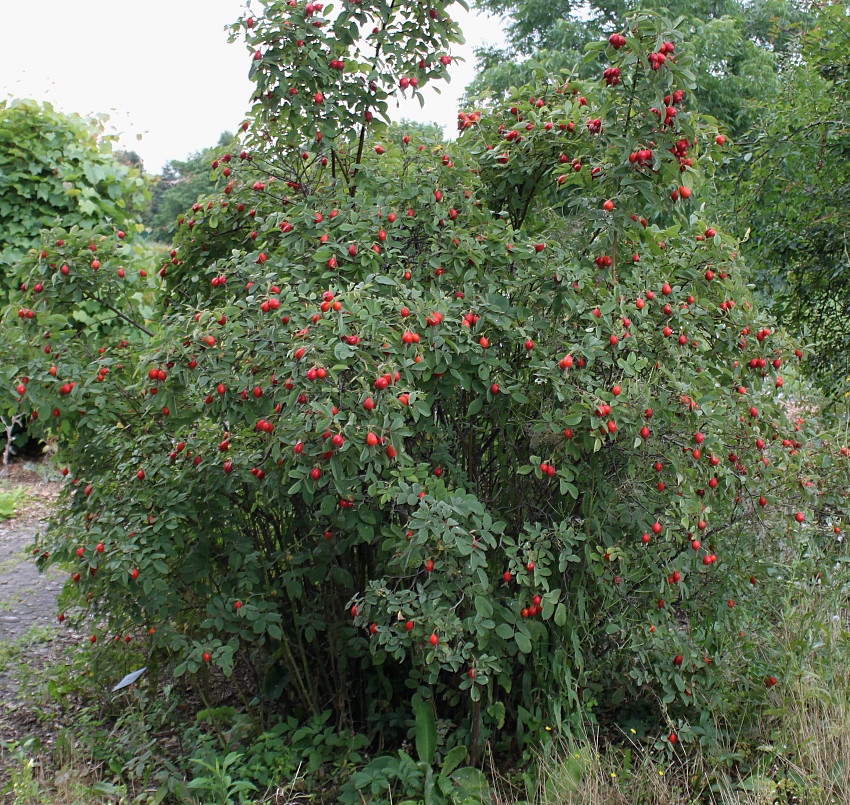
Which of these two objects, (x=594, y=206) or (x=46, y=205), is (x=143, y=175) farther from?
(x=594, y=206)

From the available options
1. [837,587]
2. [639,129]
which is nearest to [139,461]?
[639,129]

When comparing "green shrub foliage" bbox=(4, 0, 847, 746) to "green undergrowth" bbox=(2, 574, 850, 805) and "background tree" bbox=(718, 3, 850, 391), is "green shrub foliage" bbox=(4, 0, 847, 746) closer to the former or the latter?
"green undergrowth" bbox=(2, 574, 850, 805)

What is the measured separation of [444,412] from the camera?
298cm

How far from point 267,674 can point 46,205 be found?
4.72 meters

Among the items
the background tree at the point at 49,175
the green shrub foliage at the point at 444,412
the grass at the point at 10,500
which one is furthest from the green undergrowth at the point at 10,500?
the green shrub foliage at the point at 444,412

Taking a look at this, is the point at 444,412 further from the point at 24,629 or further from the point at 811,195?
the point at 811,195

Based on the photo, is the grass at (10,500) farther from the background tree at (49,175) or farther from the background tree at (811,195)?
the background tree at (811,195)

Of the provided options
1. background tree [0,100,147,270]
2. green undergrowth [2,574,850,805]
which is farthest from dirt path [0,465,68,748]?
background tree [0,100,147,270]

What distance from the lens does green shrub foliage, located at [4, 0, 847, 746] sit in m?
2.43

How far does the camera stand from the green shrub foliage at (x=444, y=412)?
2428 millimetres

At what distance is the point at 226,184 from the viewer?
3.26 m

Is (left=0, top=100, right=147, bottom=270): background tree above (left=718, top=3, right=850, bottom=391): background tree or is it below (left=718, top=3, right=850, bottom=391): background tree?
above

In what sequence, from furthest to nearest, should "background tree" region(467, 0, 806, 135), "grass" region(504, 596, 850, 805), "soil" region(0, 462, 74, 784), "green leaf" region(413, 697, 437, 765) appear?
"background tree" region(467, 0, 806, 135) → "soil" region(0, 462, 74, 784) → "green leaf" region(413, 697, 437, 765) → "grass" region(504, 596, 850, 805)

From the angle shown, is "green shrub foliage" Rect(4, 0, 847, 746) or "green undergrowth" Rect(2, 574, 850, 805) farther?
"green undergrowth" Rect(2, 574, 850, 805)
